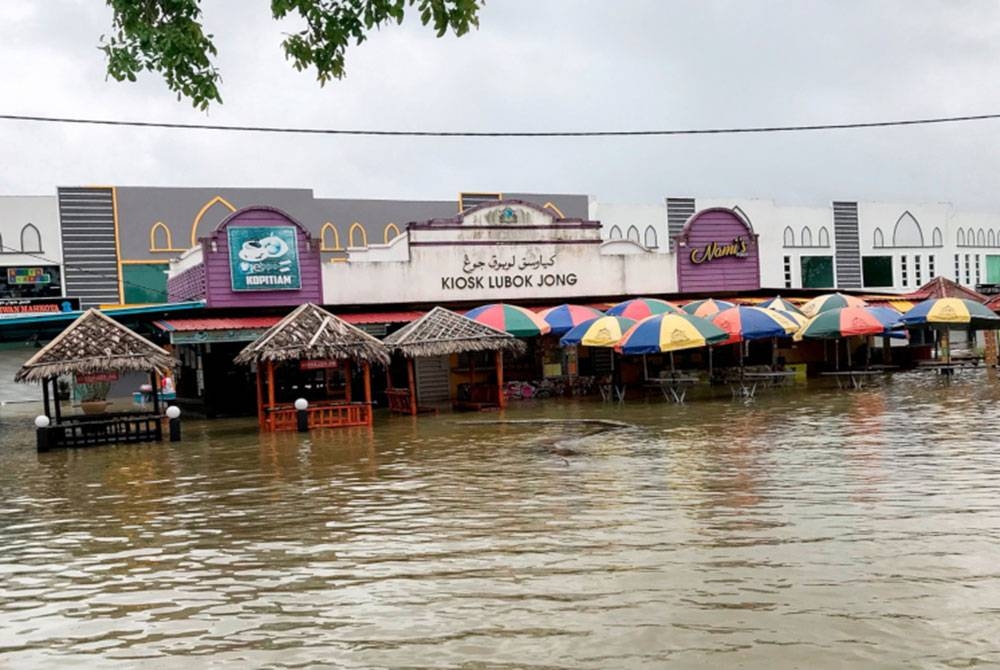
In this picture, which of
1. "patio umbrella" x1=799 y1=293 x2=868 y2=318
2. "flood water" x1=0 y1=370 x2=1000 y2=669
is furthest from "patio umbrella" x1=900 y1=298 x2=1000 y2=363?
"flood water" x1=0 y1=370 x2=1000 y2=669

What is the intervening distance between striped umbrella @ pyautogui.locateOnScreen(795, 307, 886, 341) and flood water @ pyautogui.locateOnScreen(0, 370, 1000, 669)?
8821 mm

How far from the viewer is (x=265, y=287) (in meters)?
25.8

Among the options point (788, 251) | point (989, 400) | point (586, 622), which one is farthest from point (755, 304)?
point (586, 622)

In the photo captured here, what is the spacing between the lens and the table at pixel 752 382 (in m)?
23.7

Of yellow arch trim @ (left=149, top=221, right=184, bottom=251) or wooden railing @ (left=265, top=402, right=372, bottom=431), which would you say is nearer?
wooden railing @ (left=265, top=402, right=372, bottom=431)

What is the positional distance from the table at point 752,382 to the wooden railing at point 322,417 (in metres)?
8.81

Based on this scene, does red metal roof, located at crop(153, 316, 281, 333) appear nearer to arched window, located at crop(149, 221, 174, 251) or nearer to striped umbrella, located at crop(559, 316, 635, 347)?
striped umbrella, located at crop(559, 316, 635, 347)

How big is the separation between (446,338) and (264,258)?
6.03 m

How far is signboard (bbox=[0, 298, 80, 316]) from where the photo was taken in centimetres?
3334

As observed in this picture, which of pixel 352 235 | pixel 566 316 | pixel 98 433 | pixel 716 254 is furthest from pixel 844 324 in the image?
pixel 352 235

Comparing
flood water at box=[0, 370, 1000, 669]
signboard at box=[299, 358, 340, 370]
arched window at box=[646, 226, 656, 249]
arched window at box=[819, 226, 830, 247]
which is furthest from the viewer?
arched window at box=[819, 226, 830, 247]

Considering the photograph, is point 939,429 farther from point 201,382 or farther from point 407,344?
point 201,382

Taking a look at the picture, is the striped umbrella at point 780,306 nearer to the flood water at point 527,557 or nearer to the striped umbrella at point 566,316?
the striped umbrella at point 566,316

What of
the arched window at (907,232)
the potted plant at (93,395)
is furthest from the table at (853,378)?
the arched window at (907,232)
